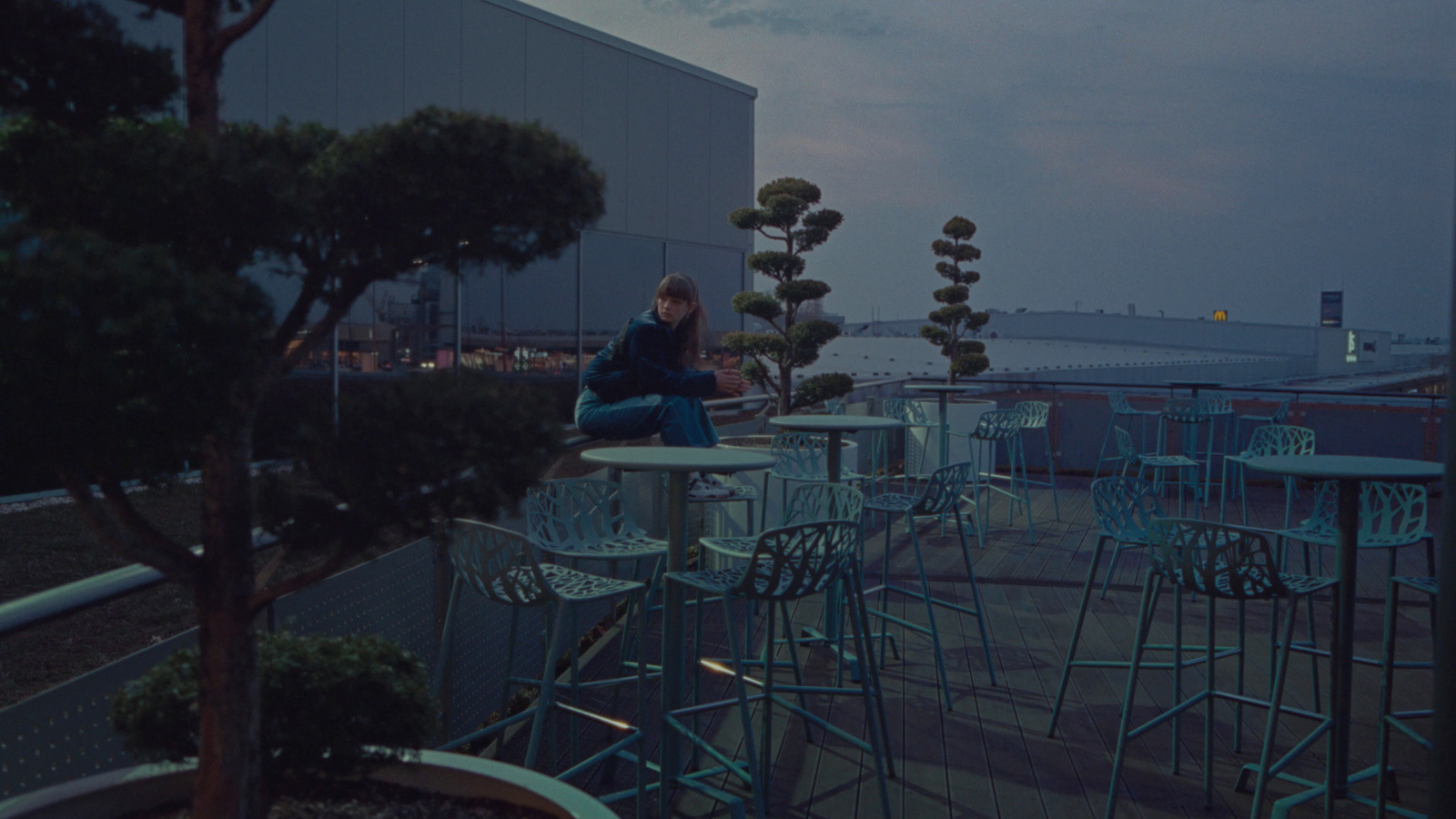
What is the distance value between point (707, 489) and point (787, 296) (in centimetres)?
570

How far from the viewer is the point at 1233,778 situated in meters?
3.36

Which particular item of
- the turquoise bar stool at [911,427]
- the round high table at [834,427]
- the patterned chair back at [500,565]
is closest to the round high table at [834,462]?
the round high table at [834,427]

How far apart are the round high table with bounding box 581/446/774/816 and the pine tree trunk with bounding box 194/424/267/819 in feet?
4.64

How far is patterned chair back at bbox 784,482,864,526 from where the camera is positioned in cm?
334

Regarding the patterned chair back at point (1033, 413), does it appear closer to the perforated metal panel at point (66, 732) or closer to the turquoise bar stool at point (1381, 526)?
the turquoise bar stool at point (1381, 526)

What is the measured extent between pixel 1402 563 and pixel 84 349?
8.67 metres

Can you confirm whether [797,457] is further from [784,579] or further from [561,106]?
[561,106]

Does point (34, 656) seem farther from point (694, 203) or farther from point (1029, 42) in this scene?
point (1029, 42)

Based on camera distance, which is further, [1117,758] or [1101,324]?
[1101,324]

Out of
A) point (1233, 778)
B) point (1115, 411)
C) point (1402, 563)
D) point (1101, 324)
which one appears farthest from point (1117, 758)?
point (1101, 324)

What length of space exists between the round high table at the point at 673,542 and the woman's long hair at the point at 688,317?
1427 mm

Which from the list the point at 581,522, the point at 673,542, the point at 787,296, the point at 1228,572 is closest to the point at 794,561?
the point at 673,542

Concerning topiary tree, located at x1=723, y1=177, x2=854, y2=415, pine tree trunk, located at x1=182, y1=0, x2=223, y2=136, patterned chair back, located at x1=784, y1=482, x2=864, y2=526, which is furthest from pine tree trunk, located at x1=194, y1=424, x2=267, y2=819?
topiary tree, located at x1=723, y1=177, x2=854, y2=415

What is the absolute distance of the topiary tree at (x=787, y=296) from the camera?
9.80 meters
